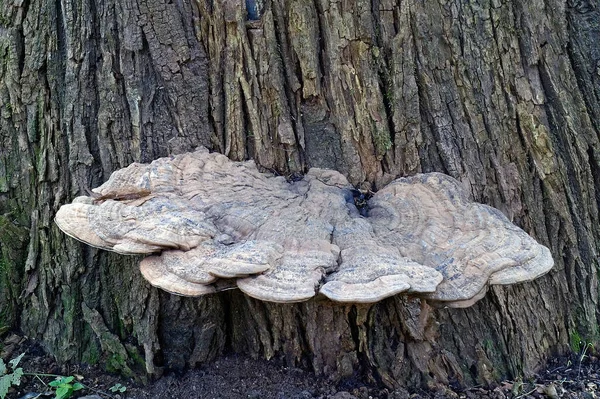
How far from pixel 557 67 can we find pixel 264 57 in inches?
67.5

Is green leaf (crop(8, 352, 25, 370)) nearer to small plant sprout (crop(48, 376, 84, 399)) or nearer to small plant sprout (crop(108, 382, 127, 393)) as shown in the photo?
small plant sprout (crop(48, 376, 84, 399))

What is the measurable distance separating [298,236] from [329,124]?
0.92m

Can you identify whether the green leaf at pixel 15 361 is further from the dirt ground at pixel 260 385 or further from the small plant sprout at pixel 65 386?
the small plant sprout at pixel 65 386

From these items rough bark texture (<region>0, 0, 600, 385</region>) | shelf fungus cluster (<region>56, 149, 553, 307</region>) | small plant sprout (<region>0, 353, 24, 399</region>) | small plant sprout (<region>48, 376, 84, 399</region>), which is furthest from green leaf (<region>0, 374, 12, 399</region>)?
shelf fungus cluster (<region>56, 149, 553, 307</region>)

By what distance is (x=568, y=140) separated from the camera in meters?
2.93

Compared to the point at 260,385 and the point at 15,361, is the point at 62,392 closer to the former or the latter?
the point at 15,361

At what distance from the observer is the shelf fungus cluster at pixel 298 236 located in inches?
77.2

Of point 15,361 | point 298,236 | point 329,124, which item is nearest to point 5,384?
point 15,361

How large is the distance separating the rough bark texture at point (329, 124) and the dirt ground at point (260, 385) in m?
0.08

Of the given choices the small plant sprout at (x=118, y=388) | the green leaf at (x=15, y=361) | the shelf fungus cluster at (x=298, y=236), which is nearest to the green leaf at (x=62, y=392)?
the small plant sprout at (x=118, y=388)

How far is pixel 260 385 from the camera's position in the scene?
2857mm

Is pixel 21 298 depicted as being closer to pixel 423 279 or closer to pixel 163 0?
pixel 163 0

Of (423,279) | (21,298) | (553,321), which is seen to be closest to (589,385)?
(553,321)

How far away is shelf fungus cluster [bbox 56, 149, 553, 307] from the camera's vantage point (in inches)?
77.2
